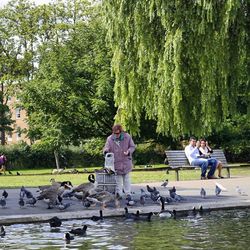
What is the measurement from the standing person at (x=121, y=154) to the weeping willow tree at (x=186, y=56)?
2.72m

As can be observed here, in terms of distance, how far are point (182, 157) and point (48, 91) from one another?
18.7 meters

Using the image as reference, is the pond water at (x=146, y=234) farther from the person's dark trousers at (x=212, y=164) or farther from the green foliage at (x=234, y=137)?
the green foliage at (x=234, y=137)

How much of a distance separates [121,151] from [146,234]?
5.00 meters

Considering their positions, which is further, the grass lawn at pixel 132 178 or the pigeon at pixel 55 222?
the grass lawn at pixel 132 178

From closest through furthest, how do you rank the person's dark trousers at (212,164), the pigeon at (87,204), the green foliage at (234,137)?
1. the pigeon at (87,204)
2. the person's dark trousers at (212,164)
3. the green foliage at (234,137)

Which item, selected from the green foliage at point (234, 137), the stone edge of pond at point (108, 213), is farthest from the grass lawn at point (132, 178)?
the stone edge of pond at point (108, 213)

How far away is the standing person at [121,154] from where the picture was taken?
15461 mm

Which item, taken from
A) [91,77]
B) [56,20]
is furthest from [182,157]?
[56,20]

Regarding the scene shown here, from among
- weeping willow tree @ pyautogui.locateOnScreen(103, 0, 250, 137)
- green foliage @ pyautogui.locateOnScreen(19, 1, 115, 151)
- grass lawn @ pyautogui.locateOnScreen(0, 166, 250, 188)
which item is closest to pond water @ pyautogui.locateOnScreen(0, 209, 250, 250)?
weeping willow tree @ pyautogui.locateOnScreen(103, 0, 250, 137)

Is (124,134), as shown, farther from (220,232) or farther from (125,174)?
(220,232)

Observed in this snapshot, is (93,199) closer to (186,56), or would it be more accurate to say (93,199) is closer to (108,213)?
(108,213)

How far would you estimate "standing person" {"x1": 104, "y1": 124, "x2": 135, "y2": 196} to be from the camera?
15.5 meters

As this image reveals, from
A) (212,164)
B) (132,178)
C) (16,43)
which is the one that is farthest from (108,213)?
(16,43)

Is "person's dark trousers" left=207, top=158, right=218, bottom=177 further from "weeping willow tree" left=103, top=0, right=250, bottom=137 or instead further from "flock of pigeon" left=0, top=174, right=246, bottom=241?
"flock of pigeon" left=0, top=174, right=246, bottom=241
